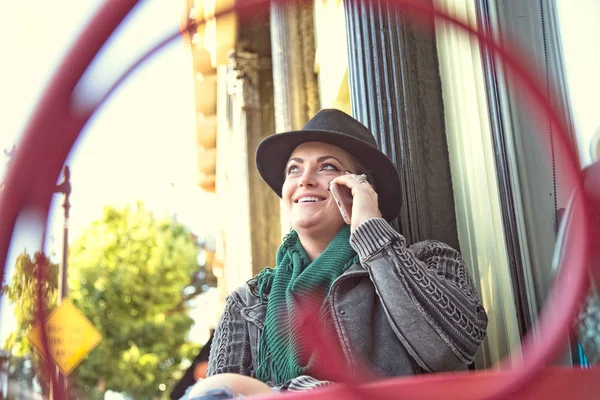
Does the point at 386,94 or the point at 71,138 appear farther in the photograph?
the point at 386,94

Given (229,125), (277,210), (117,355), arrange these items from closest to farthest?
(277,210), (229,125), (117,355)

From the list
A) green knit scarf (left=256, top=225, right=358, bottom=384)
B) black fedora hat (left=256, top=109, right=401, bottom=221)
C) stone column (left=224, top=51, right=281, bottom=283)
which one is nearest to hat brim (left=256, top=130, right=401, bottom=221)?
black fedora hat (left=256, top=109, right=401, bottom=221)

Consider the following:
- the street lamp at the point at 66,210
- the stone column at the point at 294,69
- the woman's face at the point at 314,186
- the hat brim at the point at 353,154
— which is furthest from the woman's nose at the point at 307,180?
the stone column at the point at 294,69

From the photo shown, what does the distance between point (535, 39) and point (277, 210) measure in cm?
528

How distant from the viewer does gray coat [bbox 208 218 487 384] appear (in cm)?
198

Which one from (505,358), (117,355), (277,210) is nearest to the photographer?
(505,358)

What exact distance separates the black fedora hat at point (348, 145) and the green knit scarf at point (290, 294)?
268 mm

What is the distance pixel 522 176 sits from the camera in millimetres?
2467

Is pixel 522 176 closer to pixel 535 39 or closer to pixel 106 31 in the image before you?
pixel 535 39

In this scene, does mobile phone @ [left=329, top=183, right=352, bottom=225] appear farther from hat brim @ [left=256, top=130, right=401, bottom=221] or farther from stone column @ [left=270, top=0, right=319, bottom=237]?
stone column @ [left=270, top=0, right=319, bottom=237]

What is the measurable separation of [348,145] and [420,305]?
0.70m

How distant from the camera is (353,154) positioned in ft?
8.44

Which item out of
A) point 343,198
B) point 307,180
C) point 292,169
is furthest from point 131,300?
point 343,198

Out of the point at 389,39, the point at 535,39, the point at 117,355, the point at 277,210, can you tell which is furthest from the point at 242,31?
the point at 117,355
